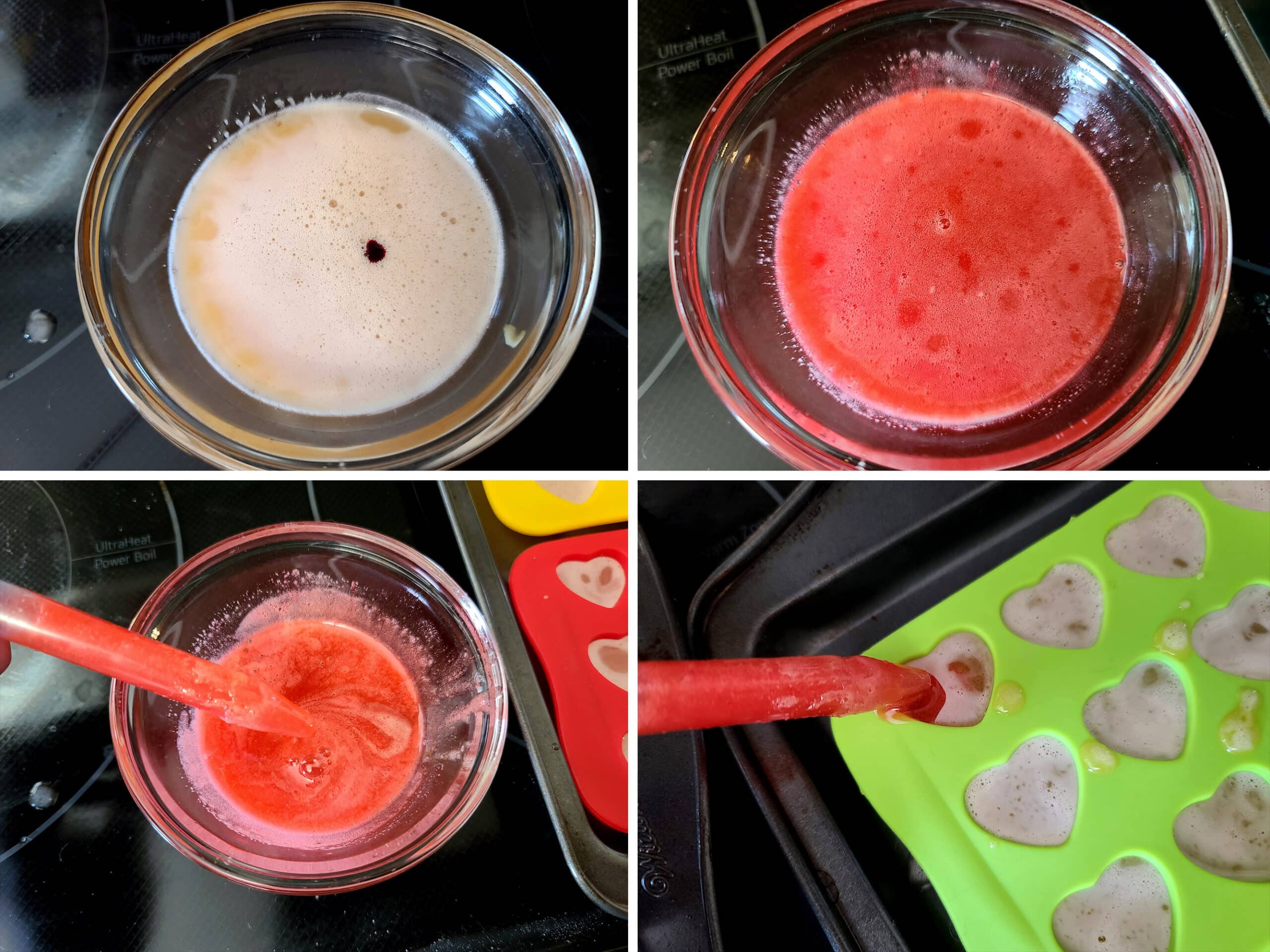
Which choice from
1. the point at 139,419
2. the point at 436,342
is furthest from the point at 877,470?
the point at 139,419

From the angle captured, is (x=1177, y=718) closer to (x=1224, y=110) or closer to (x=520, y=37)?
(x=1224, y=110)

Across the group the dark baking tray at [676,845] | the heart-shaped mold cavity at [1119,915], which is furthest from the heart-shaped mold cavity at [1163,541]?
the dark baking tray at [676,845]

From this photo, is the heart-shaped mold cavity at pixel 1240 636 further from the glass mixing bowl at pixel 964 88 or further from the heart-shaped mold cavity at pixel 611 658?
the heart-shaped mold cavity at pixel 611 658

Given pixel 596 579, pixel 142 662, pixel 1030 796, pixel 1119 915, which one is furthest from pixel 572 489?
pixel 1119 915

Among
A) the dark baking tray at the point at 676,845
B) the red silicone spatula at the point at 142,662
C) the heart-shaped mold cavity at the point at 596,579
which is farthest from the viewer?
the heart-shaped mold cavity at the point at 596,579

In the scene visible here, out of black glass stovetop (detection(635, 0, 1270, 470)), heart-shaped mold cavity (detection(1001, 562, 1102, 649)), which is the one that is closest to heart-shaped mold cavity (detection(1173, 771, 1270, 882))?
heart-shaped mold cavity (detection(1001, 562, 1102, 649))

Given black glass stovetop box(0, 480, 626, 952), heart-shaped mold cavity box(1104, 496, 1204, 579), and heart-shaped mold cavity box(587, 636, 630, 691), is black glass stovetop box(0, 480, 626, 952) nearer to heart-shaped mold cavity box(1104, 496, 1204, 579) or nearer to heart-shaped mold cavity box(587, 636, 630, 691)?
heart-shaped mold cavity box(587, 636, 630, 691)

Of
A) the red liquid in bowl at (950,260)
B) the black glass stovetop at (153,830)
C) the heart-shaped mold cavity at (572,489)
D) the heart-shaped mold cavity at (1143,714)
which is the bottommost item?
the black glass stovetop at (153,830)
